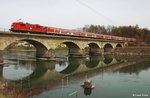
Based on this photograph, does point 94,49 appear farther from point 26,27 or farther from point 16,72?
point 16,72

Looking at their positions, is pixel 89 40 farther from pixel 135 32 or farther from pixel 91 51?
pixel 135 32

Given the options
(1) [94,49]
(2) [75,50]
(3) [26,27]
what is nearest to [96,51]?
(1) [94,49]

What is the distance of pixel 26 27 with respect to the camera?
4859cm

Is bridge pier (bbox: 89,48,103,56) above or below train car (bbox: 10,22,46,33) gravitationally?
below

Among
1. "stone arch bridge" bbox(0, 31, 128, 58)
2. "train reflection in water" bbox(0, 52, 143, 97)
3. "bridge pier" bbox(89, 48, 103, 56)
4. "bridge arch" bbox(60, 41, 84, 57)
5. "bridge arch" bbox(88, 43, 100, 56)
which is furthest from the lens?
"bridge arch" bbox(88, 43, 100, 56)

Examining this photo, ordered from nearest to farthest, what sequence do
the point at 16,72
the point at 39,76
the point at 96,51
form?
1. the point at 39,76
2. the point at 16,72
3. the point at 96,51

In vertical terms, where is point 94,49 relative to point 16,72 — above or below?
above

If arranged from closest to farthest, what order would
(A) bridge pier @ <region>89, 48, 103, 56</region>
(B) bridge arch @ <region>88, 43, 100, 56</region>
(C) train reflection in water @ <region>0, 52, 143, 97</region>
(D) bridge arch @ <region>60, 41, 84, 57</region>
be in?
(C) train reflection in water @ <region>0, 52, 143, 97</region>, (D) bridge arch @ <region>60, 41, 84, 57</region>, (A) bridge pier @ <region>89, 48, 103, 56</region>, (B) bridge arch @ <region>88, 43, 100, 56</region>

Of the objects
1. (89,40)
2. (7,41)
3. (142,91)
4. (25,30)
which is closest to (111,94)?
(142,91)

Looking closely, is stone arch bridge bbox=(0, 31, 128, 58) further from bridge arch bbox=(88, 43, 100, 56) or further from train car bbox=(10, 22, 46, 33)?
train car bbox=(10, 22, 46, 33)

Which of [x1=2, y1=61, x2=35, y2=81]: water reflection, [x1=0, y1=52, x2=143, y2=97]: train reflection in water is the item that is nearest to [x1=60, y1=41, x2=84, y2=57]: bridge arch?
[x1=0, y1=52, x2=143, y2=97]: train reflection in water

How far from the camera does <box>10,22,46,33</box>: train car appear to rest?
4649cm

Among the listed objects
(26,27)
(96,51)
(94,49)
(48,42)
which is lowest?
(96,51)

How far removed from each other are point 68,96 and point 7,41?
25.7m
